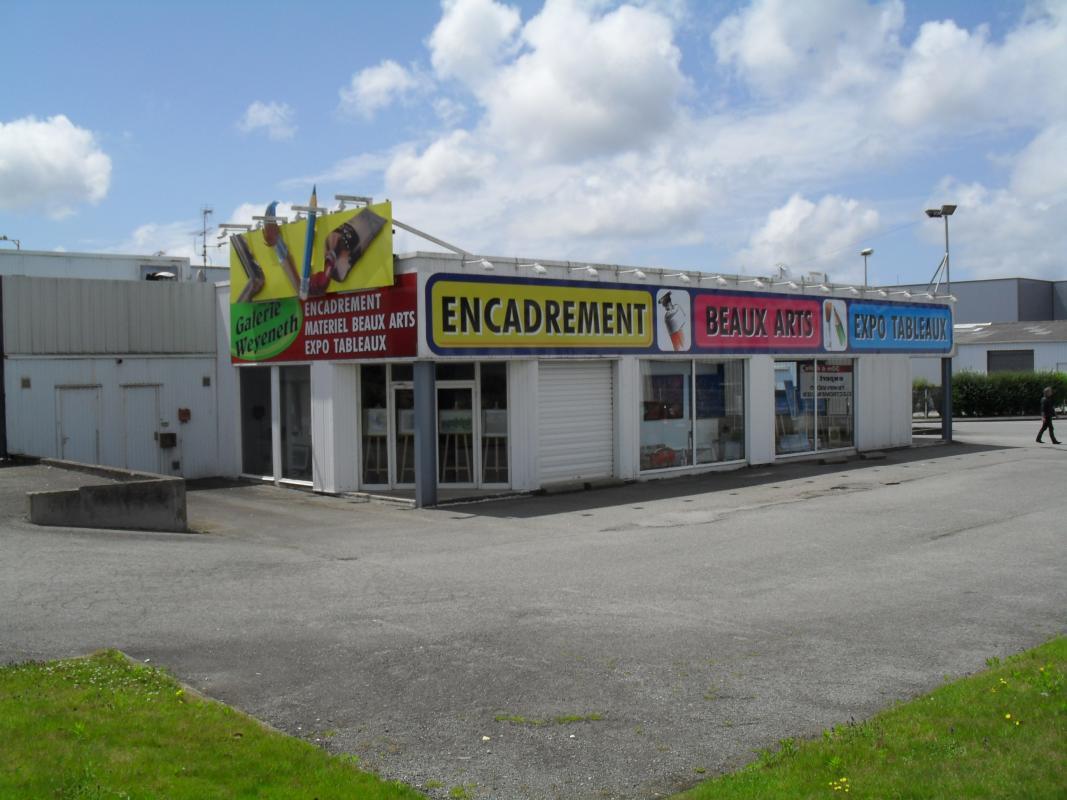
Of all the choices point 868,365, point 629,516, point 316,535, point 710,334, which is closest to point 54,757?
point 316,535

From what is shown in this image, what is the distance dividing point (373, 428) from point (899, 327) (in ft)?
55.1

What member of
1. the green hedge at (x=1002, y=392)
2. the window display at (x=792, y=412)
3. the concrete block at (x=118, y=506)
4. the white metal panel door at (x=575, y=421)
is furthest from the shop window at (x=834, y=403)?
the green hedge at (x=1002, y=392)

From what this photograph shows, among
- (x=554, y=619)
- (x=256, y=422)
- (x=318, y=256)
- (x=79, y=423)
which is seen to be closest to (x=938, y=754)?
(x=554, y=619)

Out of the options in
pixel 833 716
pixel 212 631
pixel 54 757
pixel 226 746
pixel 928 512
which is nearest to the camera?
pixel 54 757

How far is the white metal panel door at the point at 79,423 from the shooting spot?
22.0 meters

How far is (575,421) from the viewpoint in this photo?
20.8m

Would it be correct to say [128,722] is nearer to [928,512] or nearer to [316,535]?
[316,535]

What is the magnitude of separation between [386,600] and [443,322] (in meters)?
8.37

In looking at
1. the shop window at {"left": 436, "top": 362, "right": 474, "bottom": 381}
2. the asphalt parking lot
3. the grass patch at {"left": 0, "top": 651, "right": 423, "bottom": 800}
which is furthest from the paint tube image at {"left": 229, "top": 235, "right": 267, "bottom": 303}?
the grass patch at {"left": 0, "top": 651, "right": 423, "bottom": 800}

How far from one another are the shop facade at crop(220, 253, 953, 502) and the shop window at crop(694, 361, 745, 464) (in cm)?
4

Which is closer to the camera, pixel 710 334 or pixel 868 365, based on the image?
pixel 710 334

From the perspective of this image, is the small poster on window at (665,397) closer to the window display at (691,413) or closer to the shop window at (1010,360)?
the window display at (691,413)

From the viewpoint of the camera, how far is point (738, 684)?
754 centimetres

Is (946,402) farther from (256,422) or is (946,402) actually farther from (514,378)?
(256,422)
